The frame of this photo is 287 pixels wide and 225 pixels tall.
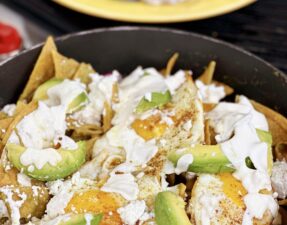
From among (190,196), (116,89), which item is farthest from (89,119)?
(190,196)

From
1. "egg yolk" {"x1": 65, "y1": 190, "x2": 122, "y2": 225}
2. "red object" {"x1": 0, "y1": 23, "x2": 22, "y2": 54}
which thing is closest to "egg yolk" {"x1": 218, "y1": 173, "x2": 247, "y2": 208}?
"egg yolk" {"x1": 65, "y1": 190, "x2": 122, "y2": 225}

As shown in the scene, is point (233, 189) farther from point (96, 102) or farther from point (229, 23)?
point (229, 23)

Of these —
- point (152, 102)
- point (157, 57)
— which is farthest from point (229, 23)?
point (152, 102)

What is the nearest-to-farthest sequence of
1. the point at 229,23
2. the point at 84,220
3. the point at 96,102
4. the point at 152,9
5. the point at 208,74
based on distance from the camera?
the point at 84,220 → the point at 96,102 → the point at 208,74 → the point at 152,9 → the point at 229,23

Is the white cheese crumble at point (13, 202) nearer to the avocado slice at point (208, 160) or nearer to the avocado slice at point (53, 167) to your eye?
the avocado slice at point (53, 167)

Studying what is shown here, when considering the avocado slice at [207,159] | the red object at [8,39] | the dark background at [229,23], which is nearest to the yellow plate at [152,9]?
the dark background at [229,23]
